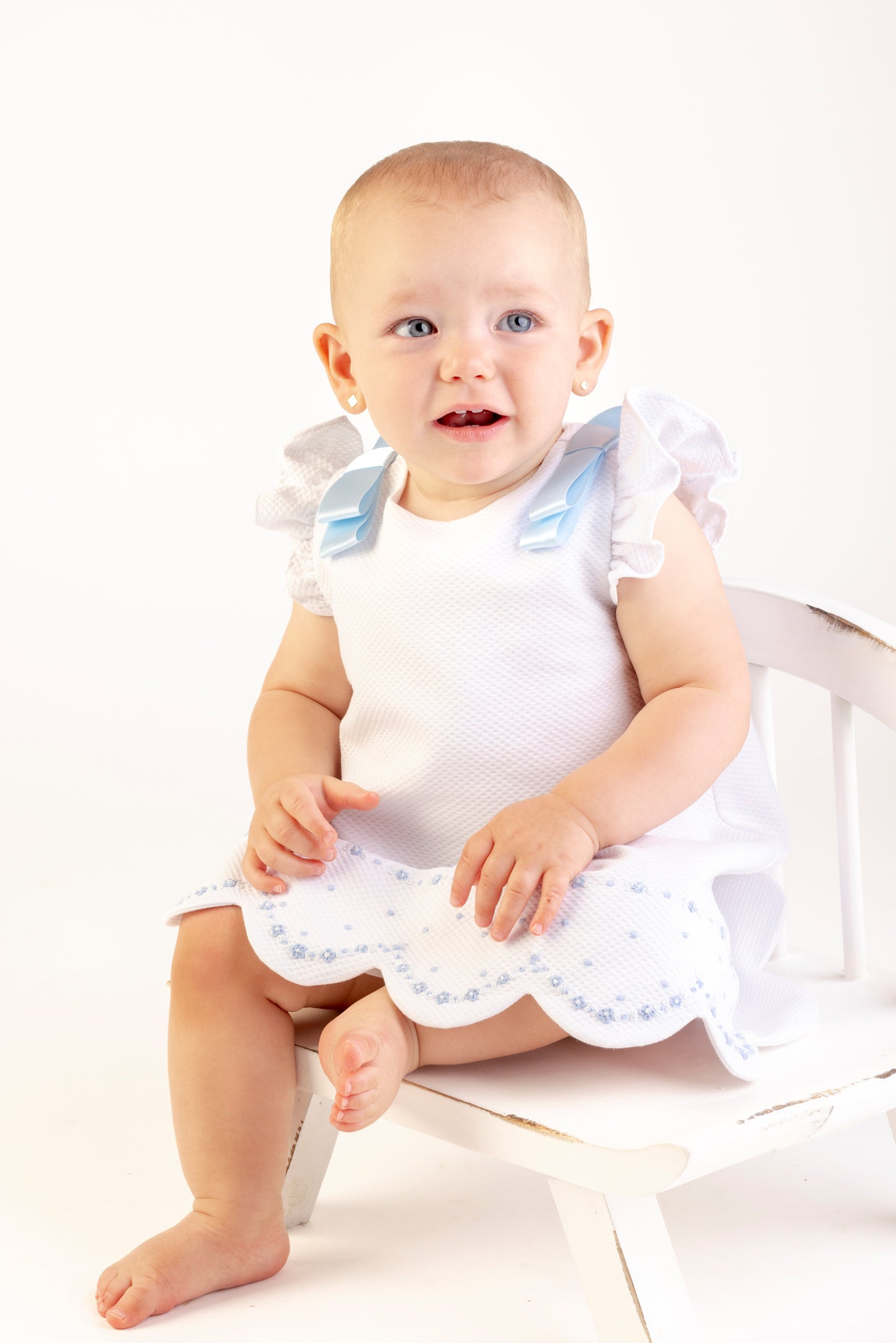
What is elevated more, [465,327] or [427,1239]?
[465,327]

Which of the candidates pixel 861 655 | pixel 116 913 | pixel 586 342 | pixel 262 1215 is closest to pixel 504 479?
pixel 586 342

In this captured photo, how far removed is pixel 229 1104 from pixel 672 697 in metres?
0.42

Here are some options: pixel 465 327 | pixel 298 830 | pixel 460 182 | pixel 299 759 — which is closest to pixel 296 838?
pixel 298 830

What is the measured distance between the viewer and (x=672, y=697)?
1148mm

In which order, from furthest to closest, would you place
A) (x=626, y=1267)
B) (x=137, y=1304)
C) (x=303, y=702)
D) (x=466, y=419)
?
1. (x=303, y=702)
2. (x=466, y=419)
3. (x=137, y=1304)
4. (x=626, y=1267)

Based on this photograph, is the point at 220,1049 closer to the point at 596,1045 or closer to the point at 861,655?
the point at 596,1045

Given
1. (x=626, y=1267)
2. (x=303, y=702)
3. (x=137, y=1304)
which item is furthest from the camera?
(x=303, y=702)

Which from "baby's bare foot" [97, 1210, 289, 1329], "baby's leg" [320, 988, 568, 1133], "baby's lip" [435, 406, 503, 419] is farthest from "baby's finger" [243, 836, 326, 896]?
"baby's lip" [435, 406, 503, 419]

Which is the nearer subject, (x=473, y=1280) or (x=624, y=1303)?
(x=624, y=1303)

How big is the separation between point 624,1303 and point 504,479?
1.99ft

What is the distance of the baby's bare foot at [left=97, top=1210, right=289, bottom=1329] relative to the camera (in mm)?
1100

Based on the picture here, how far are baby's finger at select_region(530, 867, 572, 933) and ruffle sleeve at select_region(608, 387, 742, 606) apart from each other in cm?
25

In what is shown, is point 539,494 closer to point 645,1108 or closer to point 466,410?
point 466,410

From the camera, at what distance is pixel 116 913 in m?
2.08
